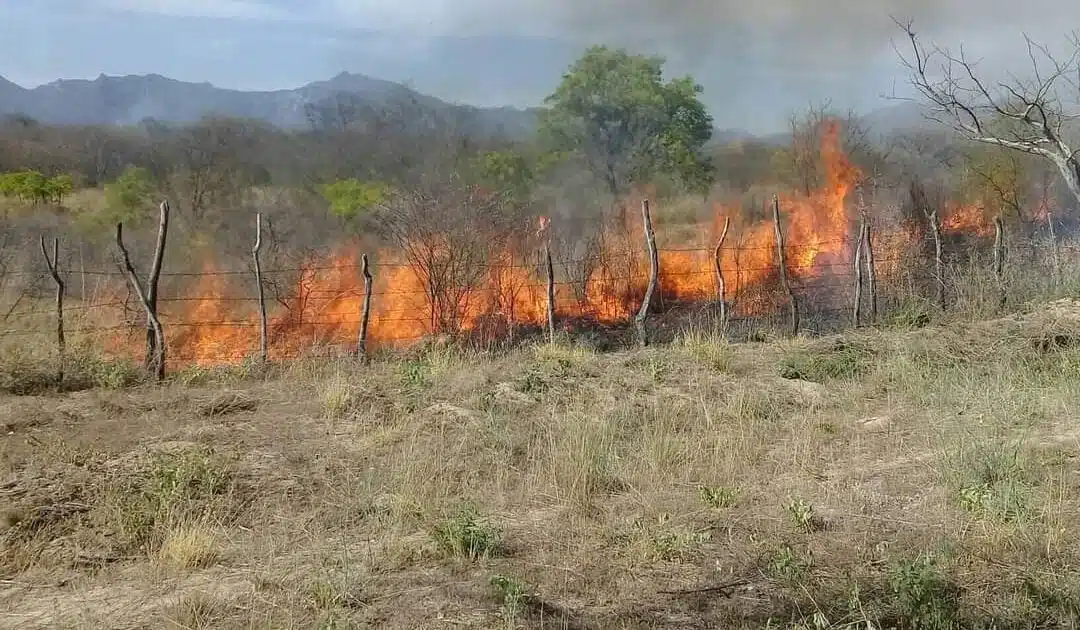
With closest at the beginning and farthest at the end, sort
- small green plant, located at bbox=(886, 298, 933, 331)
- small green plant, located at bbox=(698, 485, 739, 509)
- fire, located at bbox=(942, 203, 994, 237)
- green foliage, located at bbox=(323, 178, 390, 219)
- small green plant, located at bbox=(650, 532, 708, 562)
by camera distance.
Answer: small green plant, located at bbox=(650, 532, 708, 562), small green plant, located at bbox=(698, 485, 739, 509), small green plant, located at bbox=(886, 298, 933, 331), fire, located at bbox=(942, 203, 994, 237), green foliage, located at bbox=(323, 178, 390, 219)

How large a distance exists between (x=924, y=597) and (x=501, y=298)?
11929mm

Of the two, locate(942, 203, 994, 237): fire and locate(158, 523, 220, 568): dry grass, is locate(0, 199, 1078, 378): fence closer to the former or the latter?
locate(942, 203, 994, 237): fire

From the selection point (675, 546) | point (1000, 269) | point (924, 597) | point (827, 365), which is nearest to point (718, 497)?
point (675, 546)

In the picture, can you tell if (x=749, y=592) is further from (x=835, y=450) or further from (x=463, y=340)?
(x=463, y=340)

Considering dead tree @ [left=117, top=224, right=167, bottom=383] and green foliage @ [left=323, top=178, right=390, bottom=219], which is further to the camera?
green foliage @ [left=323, top=178, right=390, bottom=219]

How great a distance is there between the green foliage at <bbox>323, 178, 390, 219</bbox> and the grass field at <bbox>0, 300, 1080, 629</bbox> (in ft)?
42.9

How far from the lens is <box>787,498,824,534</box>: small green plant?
16.3ft

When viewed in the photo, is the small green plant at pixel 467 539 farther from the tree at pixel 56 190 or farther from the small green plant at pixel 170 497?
the tree at pixel 56 190

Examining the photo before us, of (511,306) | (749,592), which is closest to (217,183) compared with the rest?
(511,306)

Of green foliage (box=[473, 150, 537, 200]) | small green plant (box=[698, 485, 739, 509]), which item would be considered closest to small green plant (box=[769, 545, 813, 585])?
small green plant (box=[698, 485, 739, 509])

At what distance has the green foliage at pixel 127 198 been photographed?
885 inches

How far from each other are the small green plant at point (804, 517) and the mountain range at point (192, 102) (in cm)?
2789

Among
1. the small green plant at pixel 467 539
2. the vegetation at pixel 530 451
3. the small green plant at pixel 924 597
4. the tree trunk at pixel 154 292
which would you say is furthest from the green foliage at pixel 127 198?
the small green plant at pixel 924 597

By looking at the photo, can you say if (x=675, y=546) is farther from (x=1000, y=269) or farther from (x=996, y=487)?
(x=1000, y=269)
